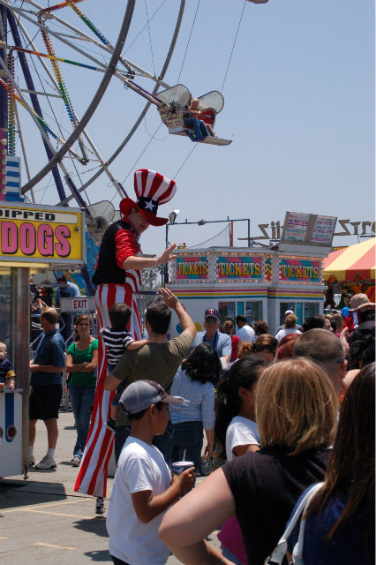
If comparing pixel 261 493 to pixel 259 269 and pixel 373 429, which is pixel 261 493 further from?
pixel 259 269

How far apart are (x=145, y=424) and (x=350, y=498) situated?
4.66 ft

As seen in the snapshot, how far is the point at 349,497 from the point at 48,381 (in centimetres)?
643

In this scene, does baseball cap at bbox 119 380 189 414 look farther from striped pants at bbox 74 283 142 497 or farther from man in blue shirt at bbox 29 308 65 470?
man in blue shirt at bbox 29 308 65 470

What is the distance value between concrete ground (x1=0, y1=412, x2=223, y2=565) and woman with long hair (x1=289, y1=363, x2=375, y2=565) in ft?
10.1

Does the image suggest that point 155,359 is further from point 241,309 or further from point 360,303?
point 241,309

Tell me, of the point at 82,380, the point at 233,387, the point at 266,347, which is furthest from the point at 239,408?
the point at 82,380

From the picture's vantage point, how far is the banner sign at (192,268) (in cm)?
1761

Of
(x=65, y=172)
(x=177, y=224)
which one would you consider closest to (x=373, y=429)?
(x=65, y=172)

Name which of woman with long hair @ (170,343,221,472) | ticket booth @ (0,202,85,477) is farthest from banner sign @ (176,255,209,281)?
woman with long hair @ (170,343,221,472)

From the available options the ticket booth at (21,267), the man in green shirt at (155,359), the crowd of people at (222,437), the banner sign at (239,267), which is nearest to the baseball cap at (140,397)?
the crowd of people at (222,437)

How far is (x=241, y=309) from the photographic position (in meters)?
17.9

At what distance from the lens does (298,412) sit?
2281 mm

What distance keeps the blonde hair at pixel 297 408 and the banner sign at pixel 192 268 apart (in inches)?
598

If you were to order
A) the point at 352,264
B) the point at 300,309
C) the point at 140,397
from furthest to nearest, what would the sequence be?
the point at 352,264, the point at 300,309, the point at 140,397
